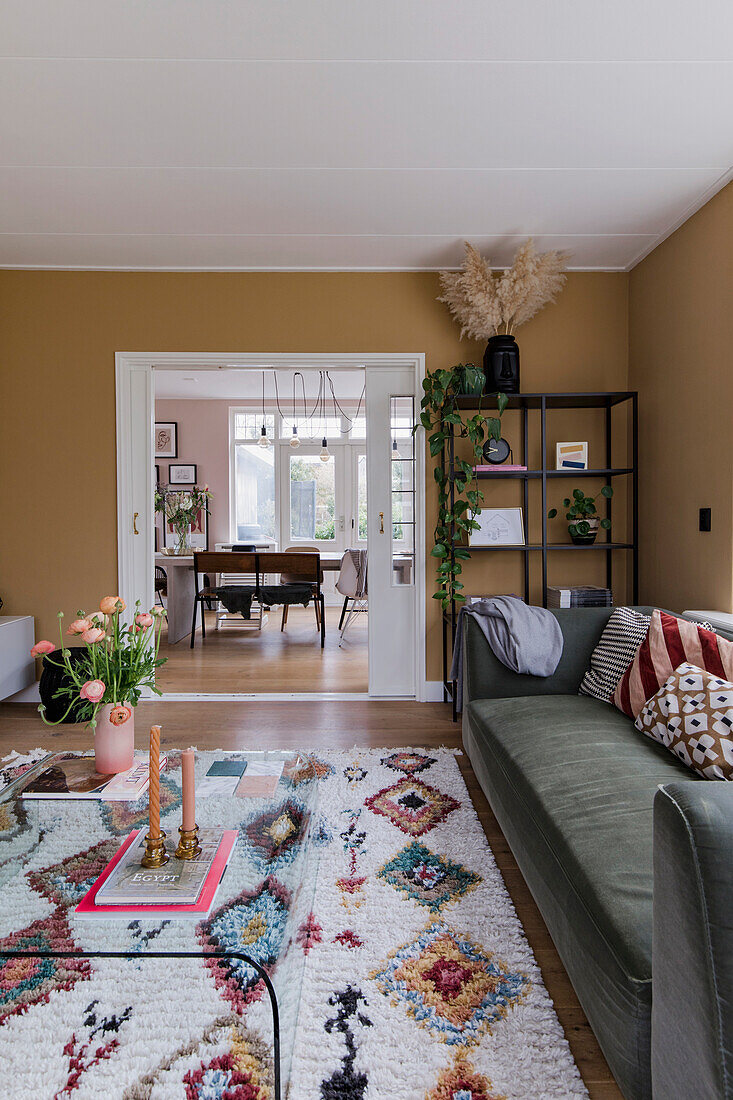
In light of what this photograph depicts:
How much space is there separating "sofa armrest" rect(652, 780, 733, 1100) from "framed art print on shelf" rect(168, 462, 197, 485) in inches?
309

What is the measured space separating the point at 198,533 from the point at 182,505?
0.54 m

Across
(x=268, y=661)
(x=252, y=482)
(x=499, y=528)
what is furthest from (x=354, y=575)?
(x=252, y=482)

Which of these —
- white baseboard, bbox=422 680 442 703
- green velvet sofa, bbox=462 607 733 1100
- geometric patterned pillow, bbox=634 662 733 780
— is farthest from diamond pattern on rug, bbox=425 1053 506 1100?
white baseboard, bbox=422 680 442 703

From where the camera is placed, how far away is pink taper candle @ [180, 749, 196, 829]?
4.64 ft

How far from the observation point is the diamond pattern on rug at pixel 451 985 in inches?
56.4

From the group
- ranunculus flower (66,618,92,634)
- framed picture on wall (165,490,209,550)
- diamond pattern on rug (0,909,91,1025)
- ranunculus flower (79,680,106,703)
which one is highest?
framed picture on wall (165,490,209,550)

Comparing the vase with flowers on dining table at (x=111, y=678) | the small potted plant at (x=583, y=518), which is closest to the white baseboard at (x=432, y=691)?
the small potted plant at (x=583, y=518)

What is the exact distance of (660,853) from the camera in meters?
1.00

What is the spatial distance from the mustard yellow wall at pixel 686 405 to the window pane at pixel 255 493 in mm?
5367

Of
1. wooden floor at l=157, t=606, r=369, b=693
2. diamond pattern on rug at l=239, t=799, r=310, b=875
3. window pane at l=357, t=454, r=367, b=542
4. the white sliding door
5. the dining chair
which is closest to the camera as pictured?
diamond pattern on rug at l=239, t=799, r=310, b=875

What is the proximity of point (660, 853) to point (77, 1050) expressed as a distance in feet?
4.08

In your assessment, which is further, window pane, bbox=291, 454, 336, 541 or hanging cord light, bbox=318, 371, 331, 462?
window pane, bbox=291, 454, 336, 541

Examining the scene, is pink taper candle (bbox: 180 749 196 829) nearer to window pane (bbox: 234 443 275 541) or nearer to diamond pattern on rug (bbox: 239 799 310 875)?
diamond pattern on rug (bbox: 239 799 310 875)

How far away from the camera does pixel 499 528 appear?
388 cm
